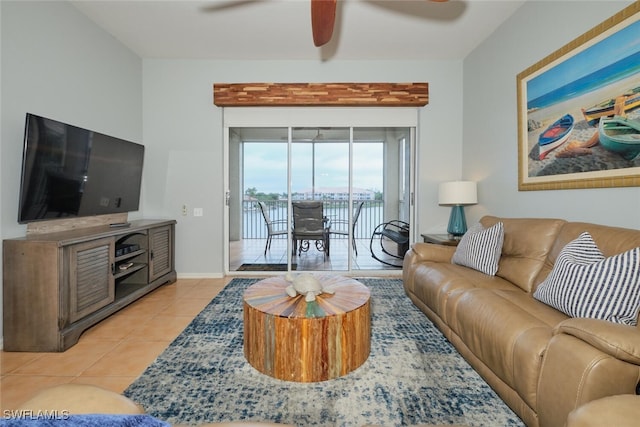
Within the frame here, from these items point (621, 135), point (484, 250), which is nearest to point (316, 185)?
point (484, 250)

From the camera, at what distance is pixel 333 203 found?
4223 millimetres

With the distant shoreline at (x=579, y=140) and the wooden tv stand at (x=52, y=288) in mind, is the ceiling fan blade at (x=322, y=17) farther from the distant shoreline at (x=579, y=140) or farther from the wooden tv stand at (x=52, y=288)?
the wooden tv stand at (x=52, y=288)

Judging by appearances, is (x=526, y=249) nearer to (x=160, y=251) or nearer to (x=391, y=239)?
(x=391, y=239)

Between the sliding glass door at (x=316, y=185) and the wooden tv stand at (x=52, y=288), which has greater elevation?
the sliding glass door at (x=316, y=185)

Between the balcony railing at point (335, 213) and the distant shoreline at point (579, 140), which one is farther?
the balcony railing at point (335, 213)

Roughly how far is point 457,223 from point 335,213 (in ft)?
5.18

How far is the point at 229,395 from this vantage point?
1572mm

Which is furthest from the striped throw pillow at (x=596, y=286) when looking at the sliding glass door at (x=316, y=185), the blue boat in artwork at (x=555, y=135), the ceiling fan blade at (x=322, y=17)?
the sliding glass door at (x=316, y=185)

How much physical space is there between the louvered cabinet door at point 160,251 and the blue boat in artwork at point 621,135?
4039 millimetres

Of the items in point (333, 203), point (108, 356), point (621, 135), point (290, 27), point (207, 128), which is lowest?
point (108, 356)

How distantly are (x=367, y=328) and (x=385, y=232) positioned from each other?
2.60 m

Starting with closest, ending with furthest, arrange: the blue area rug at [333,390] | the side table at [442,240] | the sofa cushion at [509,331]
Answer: the sofa cushion at [509,331] → the blue area rug at [333,390] → the side table at [442,240]

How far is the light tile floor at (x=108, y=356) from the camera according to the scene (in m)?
1.75

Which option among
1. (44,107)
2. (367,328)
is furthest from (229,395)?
(44,107)
